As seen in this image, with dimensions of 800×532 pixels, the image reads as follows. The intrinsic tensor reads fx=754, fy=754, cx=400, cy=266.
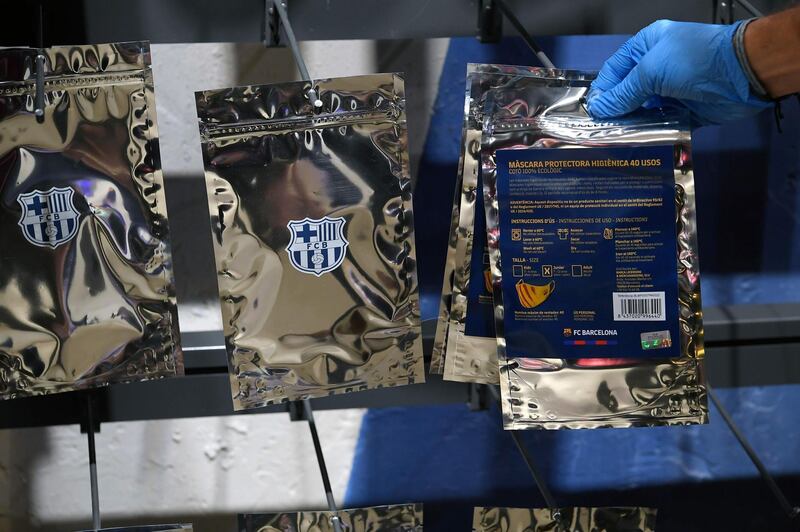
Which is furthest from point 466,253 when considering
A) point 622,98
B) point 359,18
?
point 359,18

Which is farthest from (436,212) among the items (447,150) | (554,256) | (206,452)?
(206,452)

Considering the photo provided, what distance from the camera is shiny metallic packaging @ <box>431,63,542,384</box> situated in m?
0.96

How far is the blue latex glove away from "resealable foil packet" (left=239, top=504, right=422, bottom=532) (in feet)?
1.89

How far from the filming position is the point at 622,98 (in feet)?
2.97

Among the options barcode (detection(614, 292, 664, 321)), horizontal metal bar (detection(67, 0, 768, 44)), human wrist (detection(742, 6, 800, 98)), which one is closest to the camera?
human wrist (detection(742, 6, 800, 98))

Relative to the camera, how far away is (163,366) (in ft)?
3.14

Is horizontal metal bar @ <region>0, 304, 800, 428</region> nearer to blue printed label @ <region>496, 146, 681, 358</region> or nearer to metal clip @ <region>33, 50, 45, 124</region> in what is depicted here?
blue printed label @ <region>496, 146, 681, 358</region>

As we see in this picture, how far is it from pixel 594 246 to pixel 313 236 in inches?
13.7

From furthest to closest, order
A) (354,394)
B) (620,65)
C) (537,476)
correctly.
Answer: (354,394), (537,476), (620,65)

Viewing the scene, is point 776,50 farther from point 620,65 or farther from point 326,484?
point 326,484

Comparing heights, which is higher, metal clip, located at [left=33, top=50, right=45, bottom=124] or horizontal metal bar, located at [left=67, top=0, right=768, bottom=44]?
horizontal metal bar, located at [left=67, top=0, right=768, bottom=44]

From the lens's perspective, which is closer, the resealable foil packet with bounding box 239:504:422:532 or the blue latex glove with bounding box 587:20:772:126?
the blue latex glove with bounding box 587:20:772:126

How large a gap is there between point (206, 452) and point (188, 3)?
26.7 inches

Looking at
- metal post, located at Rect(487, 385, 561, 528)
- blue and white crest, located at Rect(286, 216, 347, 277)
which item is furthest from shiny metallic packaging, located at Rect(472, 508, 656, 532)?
blue and white crest, located at Rect(286, 216, 347, 277)
